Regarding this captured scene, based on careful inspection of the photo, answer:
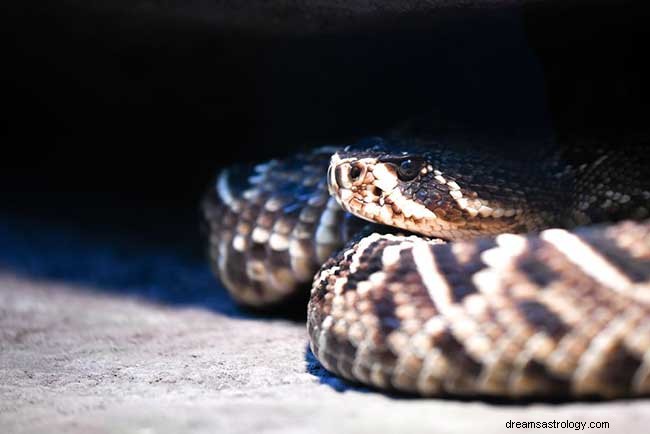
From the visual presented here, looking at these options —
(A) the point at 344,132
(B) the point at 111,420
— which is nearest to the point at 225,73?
(A) the point at 344,132

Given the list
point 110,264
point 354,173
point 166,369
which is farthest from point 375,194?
point 110,264

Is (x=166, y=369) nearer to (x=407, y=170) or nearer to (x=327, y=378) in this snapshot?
(x=327, y=378)

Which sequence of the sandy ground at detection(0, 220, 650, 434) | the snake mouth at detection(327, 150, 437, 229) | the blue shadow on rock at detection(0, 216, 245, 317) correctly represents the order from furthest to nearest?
the blue shadow on rock at detection(0, 216, 245, 317) < the snake mouth at detection(327, 150, 437, 229) < the sandy ground at detection(0, 220, 650, 434)

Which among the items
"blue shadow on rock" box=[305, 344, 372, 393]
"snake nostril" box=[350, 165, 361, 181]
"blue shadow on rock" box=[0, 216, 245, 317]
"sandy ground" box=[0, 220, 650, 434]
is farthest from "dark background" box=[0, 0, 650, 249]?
"blue shadow on rock" box=[305, 344, 372, 393]

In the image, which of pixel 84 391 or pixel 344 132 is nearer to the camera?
pixel 84 391

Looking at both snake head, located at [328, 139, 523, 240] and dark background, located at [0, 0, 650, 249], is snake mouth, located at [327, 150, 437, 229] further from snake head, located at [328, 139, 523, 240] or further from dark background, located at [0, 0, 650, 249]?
dark background, located at [0, 0, 650, 249]

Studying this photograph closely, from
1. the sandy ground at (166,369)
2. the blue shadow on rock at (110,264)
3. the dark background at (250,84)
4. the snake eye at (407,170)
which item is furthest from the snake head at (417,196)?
the blue shadow on rock at (110,264)

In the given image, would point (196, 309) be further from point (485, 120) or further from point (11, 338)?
point (485, 120)

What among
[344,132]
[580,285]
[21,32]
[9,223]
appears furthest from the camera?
[9,223]
